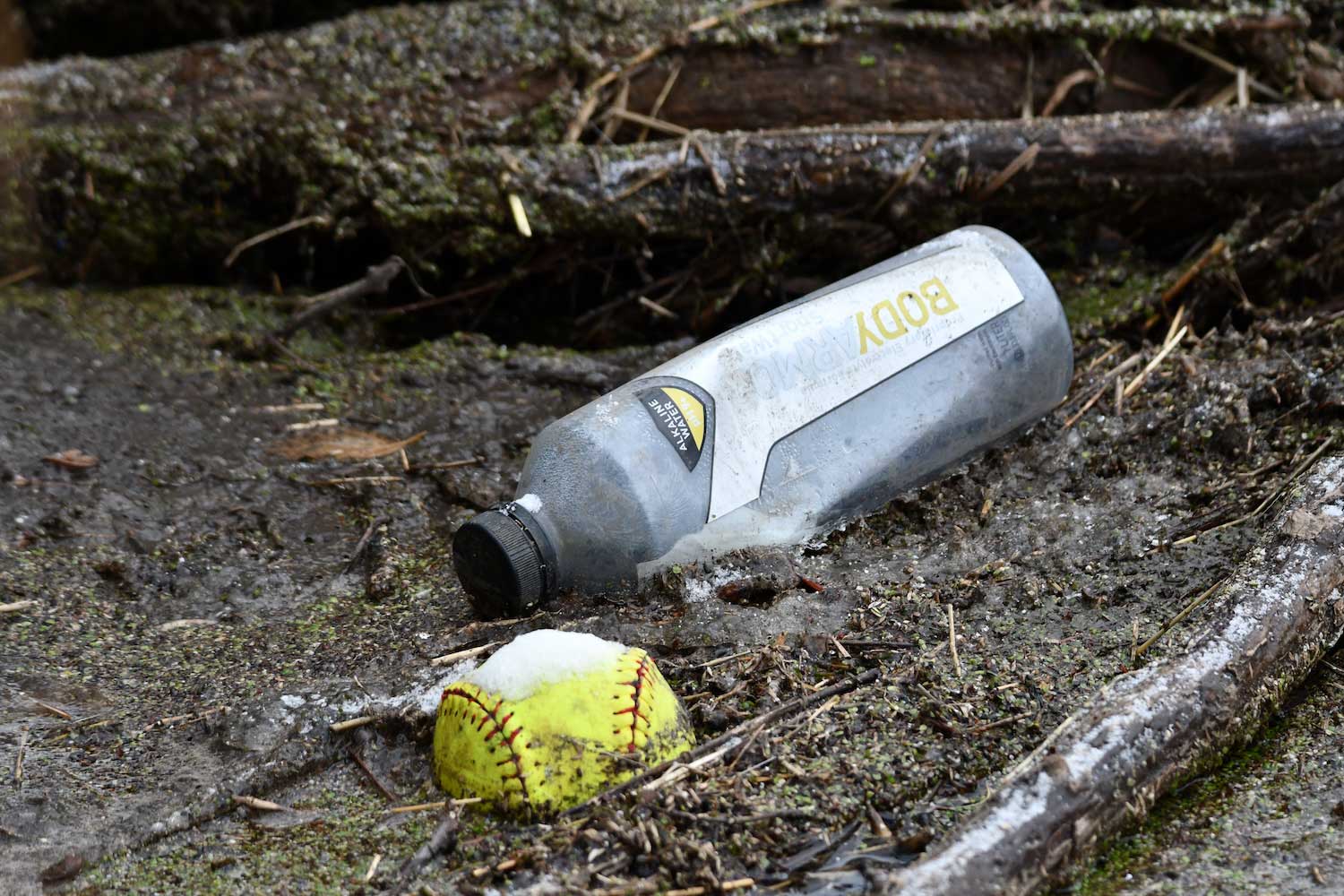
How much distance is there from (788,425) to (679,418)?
0.23 meters

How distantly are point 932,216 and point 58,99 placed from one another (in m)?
2.83

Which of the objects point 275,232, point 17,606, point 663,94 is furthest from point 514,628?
point 663,94

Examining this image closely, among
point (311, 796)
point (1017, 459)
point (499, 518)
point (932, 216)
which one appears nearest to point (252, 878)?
point (311, 796)

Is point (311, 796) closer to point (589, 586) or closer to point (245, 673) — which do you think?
point (245, 673)

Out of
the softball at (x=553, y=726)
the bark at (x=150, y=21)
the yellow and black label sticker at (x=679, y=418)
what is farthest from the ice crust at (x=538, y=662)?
the bark at (x=150, y=21)

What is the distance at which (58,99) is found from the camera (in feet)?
12.3

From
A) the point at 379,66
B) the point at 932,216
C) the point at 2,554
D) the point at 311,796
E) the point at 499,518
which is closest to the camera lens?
the point at 311,796

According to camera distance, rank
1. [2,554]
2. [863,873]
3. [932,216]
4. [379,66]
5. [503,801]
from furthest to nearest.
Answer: [379,66] → [932,216] → [2,554] → [503,801] → [863,873]

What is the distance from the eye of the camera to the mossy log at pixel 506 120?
3.32 metres

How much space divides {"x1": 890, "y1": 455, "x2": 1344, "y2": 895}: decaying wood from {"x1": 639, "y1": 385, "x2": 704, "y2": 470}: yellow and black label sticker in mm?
817

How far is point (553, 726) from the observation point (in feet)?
5.51

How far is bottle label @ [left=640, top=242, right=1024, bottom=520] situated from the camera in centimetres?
219

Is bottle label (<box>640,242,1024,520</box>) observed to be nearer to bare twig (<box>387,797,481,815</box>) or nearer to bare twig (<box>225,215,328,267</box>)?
bare twig (<box>387,797,481,815</box>)

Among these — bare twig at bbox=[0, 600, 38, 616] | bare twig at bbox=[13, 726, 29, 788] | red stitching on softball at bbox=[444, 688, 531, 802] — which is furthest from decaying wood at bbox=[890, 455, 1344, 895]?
bare twig at bbox=[0, 600, 38, 616]
